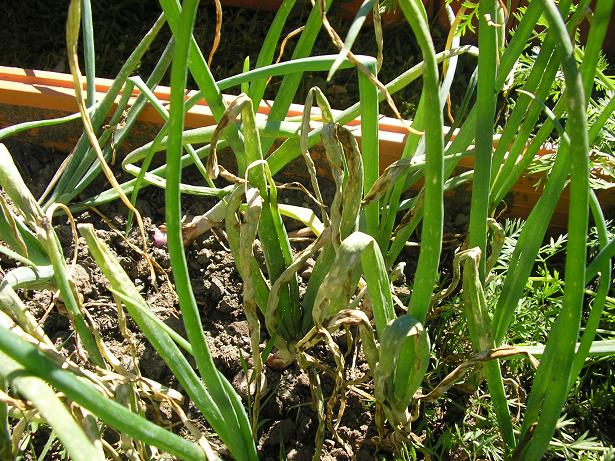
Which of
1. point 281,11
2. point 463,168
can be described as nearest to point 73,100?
point 281,11

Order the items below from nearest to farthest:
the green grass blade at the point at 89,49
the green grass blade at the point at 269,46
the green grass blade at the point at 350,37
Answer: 1. the green grass blade at the point at 350,37
2. the green grass blade at the point at 269,46
3. the green grass blade at the point at 89,49

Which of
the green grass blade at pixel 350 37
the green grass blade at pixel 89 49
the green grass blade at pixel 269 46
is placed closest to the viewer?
the green grass blade at pixel 350 37

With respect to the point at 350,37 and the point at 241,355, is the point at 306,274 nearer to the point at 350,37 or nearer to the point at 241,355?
the point at 241,355

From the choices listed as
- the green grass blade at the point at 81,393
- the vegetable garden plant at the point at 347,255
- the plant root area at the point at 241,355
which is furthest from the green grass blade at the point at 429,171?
the green grass blade at the point at 81,393

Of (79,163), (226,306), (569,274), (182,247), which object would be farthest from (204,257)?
(569,274)

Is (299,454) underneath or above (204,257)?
underneath

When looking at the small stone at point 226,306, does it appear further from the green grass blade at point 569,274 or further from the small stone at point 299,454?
the green grass blade at point 569,274

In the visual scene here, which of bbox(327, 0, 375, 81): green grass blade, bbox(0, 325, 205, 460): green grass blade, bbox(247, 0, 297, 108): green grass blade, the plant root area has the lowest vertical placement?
the plant root area

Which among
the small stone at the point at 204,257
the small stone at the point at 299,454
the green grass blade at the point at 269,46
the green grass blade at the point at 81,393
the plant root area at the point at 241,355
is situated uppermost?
the green grass blade at the point at 269,46

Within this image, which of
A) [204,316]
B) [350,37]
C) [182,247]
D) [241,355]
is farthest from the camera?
[204,316]

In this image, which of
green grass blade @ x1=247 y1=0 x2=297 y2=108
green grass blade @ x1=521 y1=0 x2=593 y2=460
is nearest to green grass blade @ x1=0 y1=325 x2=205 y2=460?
green grass blade @ x1=521 y1=0 x2=593 y2=460

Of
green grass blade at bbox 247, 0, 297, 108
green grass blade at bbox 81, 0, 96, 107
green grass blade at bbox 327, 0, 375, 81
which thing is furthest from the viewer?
green grass blade at bbox 81, 0, 96, 107

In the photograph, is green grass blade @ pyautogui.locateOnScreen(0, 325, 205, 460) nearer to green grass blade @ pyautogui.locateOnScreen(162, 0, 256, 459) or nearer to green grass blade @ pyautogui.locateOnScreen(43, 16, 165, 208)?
green grass blade @ pyautogui.locateOnScreen(162, 0, 256, 459)
